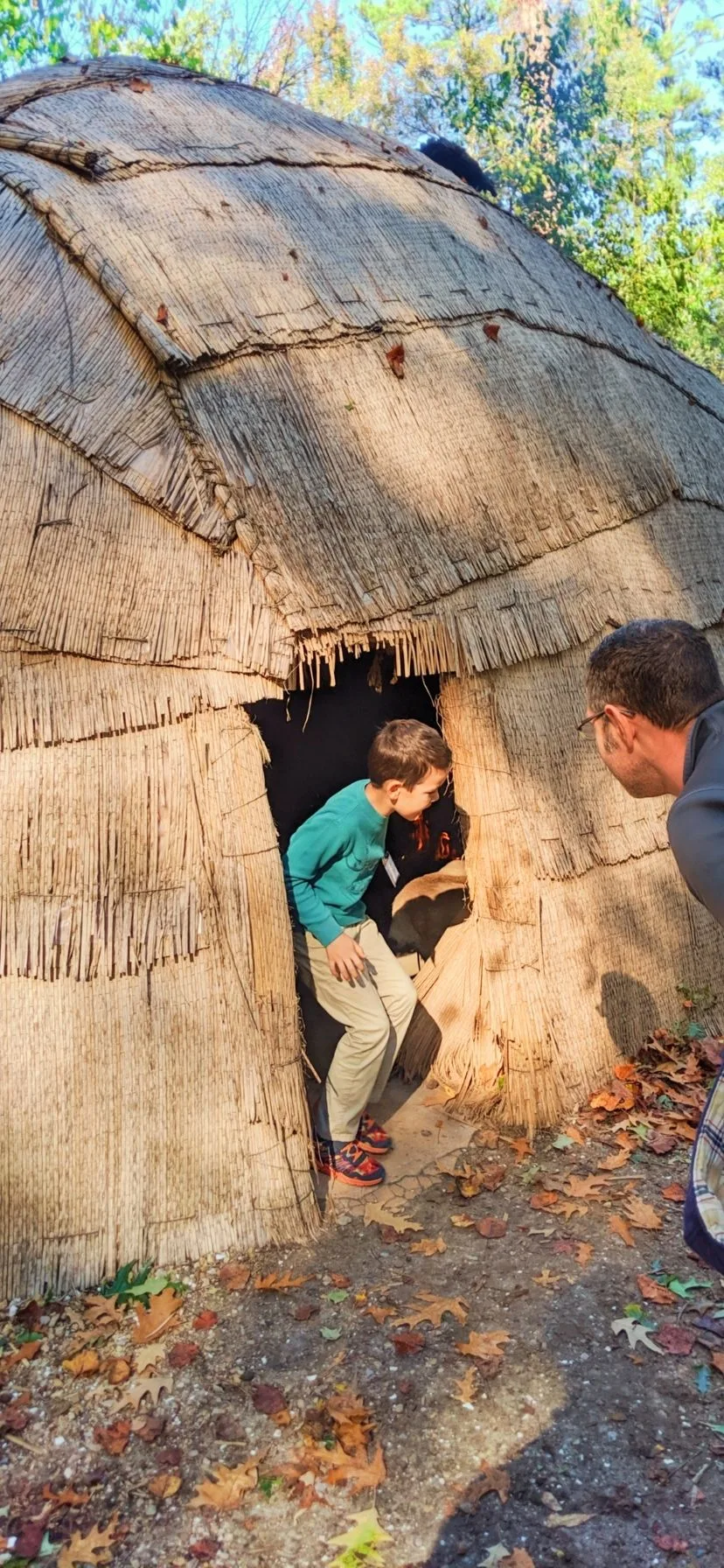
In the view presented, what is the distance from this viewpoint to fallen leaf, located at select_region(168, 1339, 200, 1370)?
3955 mm

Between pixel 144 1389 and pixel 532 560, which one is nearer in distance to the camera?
pixel 144 1389

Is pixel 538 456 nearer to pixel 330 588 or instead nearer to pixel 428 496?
pixel 428 496

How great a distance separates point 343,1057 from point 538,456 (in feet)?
10.6

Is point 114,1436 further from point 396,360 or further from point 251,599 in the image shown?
point 396,360

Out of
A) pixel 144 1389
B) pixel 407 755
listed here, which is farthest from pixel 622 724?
pixel 144 1389

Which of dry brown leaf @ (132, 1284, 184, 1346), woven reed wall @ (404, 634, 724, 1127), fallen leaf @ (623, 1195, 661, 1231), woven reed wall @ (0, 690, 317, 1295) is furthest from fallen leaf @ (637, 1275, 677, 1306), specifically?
dry brown leaf @ (132, 1284, 184, 1346)

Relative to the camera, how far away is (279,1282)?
4.31m

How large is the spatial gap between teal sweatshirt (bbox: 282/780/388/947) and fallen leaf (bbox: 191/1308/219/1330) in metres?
1.49

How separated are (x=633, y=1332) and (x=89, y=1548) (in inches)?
76.3

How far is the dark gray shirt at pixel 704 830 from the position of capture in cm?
240

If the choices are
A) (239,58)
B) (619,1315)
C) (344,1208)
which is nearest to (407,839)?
(344,1208)

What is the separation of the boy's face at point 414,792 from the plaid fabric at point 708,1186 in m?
2.40

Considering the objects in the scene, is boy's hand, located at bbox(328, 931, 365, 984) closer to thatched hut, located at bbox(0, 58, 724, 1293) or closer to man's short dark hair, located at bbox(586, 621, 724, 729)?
thatched hut, located at bbox(0, 58, 724, 1293)

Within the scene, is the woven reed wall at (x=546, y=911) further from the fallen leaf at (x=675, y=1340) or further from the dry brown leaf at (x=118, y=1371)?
the dry brown leaf at (x=118, y=1371)
